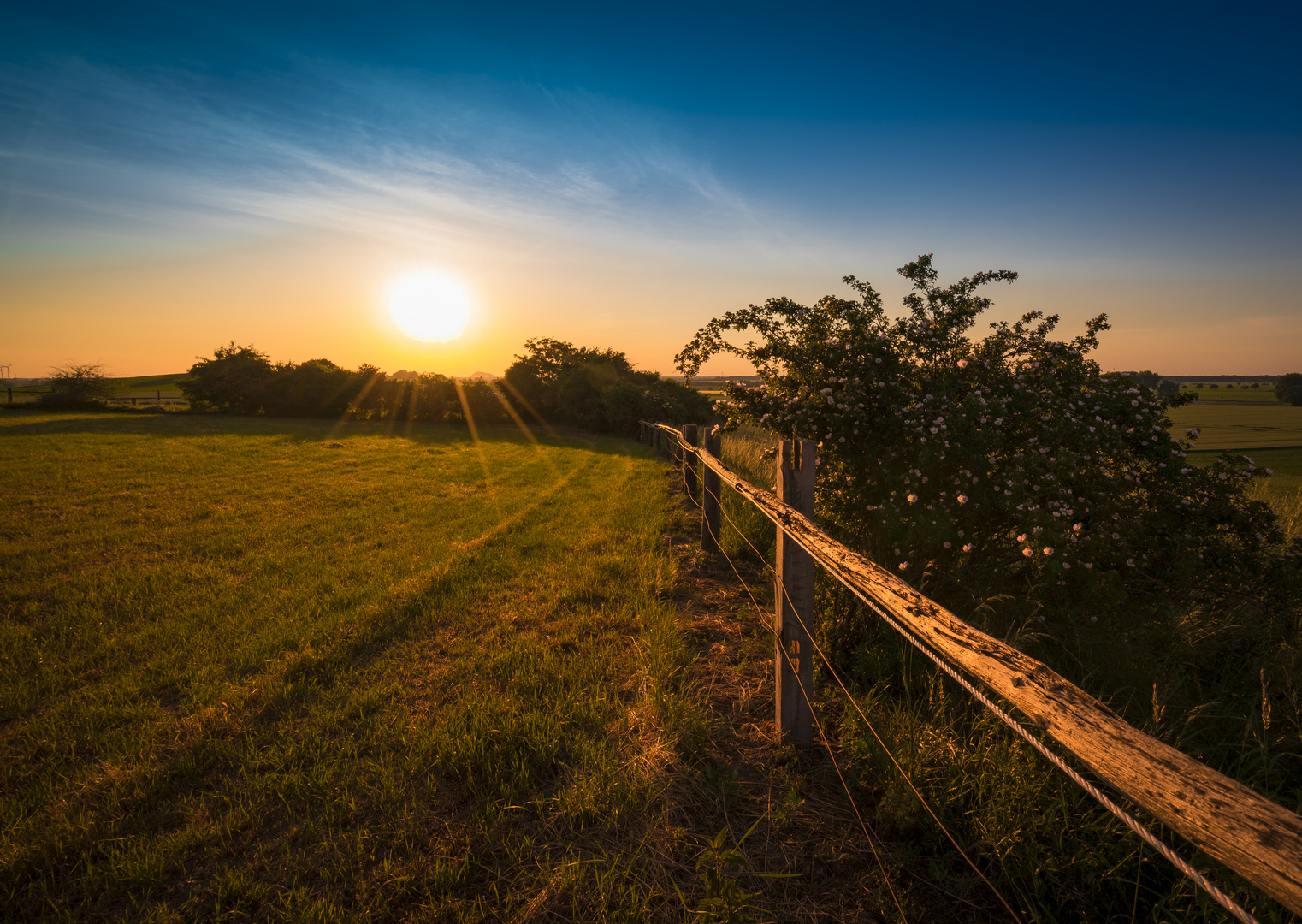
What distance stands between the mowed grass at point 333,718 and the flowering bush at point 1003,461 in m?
2.31

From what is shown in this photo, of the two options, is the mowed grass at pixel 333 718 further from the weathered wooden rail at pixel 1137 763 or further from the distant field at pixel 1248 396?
the distant field at pixel 1248 396

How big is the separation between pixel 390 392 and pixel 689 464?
1120 inches

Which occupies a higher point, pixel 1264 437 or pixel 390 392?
pixel 390 392

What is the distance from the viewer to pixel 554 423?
34.3 m

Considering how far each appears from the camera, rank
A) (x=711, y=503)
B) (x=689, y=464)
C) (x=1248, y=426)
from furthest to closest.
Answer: (x=1248, y=426) < (x=689, y=464) < (x=711, y=503)

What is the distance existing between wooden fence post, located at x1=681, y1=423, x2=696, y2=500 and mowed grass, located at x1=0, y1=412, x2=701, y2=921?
143 centimetres

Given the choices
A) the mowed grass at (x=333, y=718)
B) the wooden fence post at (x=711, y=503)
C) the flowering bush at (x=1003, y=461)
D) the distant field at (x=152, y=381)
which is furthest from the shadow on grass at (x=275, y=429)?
the distant field at (x=152, y=381)

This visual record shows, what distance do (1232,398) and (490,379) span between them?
34997 mm

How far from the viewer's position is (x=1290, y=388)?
17.3 m

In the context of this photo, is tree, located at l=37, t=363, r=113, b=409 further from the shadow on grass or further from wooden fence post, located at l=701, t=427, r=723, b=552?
wooden fence post, located at l=701, t=427, r=723, b=552

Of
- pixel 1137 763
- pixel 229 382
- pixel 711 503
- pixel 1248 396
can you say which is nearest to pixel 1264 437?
pixel 711 503

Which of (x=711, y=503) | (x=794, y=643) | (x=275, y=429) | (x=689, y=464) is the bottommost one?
(x=794, y=643)

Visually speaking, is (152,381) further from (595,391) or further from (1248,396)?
(1248,396)

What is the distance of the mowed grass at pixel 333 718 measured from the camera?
253 cm
